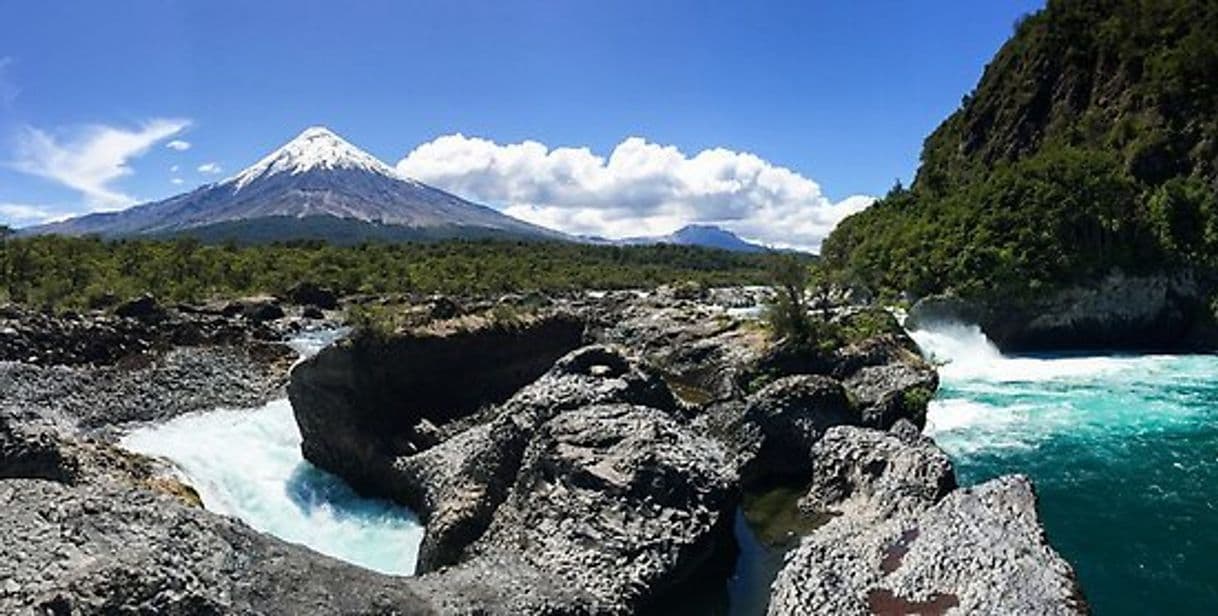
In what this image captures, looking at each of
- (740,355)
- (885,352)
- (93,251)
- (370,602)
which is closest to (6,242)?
(93,251)

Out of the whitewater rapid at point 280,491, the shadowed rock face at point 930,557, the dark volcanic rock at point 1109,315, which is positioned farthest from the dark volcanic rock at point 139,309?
the dark volcanic rock at point 1109,315

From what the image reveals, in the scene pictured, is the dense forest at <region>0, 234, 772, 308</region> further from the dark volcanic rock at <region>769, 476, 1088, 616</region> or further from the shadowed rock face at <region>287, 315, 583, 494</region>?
the dark volcanic rock at <region>769, 476, 1088, 616</region>

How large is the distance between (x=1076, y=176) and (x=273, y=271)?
2841 inches

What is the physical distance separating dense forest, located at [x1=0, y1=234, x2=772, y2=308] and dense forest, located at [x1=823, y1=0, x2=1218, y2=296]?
1356 cm

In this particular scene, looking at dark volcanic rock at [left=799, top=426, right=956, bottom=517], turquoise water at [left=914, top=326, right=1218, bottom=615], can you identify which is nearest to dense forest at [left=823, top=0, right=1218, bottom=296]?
turquoise water at [left=914, top=326, right=1218, bottom=615]

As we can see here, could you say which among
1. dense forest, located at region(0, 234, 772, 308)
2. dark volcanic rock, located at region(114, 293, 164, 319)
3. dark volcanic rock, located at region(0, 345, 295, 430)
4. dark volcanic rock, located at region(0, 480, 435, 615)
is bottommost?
dark volcanic rock, located at region(0, 345, 295, 430)

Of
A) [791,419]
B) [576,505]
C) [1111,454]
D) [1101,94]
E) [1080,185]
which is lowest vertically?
[1111,454]

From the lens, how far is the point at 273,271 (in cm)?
8900

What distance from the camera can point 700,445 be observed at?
1988 centimetres

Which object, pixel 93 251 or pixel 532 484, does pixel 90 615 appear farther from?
pixel 93 251

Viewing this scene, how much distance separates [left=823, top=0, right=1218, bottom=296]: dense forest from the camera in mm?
59344

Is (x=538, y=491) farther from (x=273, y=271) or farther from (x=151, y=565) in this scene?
(x=273, y=271)

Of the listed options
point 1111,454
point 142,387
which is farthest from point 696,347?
point 142,387

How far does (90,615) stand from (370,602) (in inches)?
147
